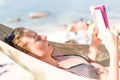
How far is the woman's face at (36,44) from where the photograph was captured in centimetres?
130

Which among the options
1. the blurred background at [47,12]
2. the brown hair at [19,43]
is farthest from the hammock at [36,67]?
the blurred background at [47,12]

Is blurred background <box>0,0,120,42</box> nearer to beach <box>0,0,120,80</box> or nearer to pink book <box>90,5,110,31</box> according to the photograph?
beach <box>0,0,120,80</box>

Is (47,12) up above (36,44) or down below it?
above

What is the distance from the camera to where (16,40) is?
1.30m

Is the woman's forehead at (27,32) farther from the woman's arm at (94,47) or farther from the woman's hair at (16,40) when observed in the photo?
the woman's arm at (94,47)

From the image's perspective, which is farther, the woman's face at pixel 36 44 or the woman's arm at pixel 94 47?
the woman's arm at pixel 94 47

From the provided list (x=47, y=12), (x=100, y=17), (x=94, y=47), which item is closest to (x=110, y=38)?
(x=100, y=17)

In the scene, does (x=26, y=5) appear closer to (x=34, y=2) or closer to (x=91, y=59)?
(x=34, y=2)

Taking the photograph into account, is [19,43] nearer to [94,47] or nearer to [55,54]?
[55,54]

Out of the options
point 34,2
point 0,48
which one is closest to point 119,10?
point 34,2

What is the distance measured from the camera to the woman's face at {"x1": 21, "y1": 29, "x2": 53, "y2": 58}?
130 centimetres

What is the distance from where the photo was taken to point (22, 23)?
140 centimetres

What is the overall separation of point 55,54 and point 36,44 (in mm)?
111

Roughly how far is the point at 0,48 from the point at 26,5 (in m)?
0.21
